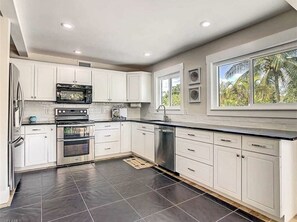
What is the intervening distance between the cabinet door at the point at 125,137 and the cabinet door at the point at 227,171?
2.63m

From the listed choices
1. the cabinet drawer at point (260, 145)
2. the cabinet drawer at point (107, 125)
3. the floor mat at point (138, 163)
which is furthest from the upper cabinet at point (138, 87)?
the cabinet drawer at point (260, 145)

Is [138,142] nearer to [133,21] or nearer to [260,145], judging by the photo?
[133,21]

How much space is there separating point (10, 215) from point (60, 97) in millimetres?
2539

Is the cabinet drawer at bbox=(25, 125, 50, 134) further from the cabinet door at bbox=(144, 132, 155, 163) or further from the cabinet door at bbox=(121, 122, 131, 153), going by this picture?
the cabinet door at bbox=(144, 132, 155, 163)

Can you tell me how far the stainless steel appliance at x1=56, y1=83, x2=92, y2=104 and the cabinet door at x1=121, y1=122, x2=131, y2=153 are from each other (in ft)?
3.48

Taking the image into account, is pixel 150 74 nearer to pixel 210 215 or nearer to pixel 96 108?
pixel 96 108

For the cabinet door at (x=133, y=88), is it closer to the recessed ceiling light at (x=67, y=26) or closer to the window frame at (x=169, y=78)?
the window frame at (x=169, y=78)

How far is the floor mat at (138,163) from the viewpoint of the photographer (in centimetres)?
373

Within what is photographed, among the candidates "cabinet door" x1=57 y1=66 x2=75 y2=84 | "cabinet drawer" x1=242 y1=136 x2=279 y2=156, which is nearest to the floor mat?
"cabinet drawer" x1=242 y1=136 x2=279 y2=156

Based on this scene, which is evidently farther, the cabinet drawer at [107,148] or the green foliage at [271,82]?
the cabinet drawer at [107,148]

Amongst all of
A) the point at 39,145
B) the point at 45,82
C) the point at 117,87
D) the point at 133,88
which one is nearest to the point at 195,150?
the point at 133,88

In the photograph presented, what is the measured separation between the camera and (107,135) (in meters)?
4.36

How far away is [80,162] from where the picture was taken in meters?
3.94

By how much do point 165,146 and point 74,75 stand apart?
8.90 ft
